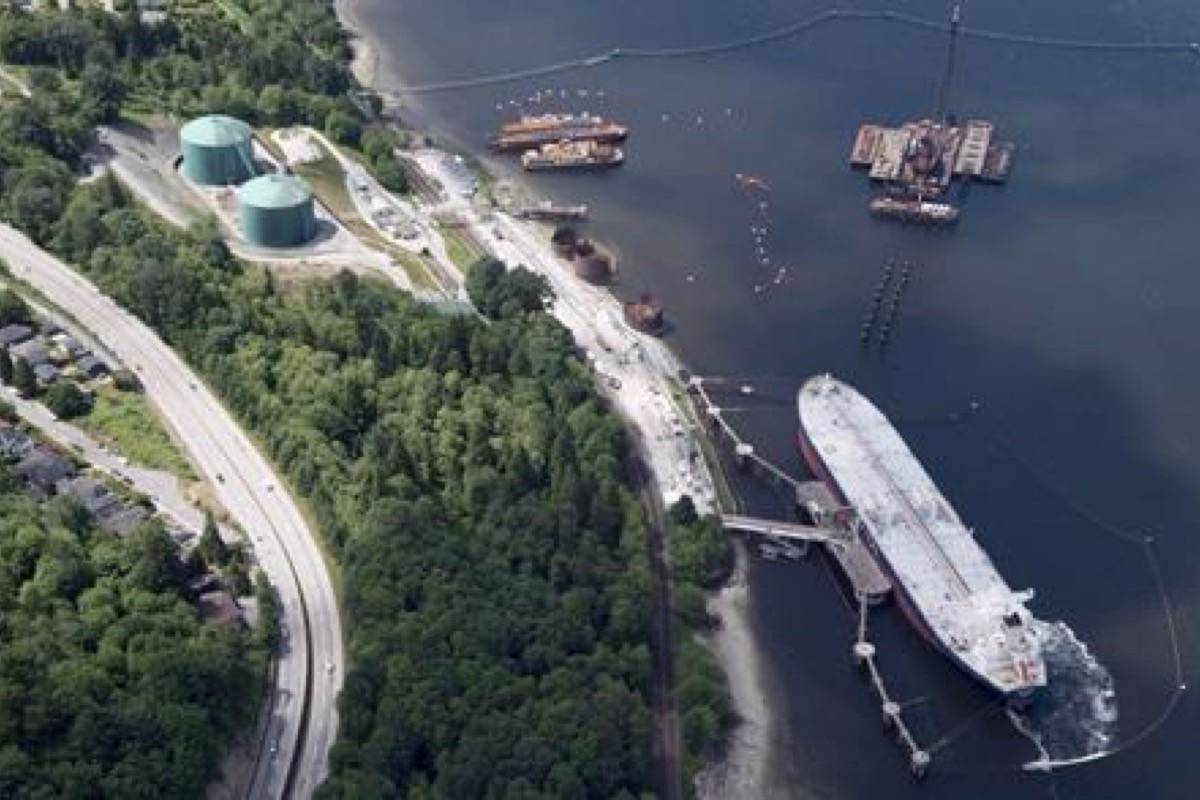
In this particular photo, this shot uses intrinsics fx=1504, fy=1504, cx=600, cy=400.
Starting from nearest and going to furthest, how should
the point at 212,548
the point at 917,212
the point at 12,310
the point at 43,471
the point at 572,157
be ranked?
1. the point at 212,548
2. the point at 43,471
3. the point at 12,310
4. the point at 917,212
5. the point at 572,157

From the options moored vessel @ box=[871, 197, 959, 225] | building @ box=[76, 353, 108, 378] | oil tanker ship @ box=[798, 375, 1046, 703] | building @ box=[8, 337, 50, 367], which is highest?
building @ box=[8, 337, 50, 367]

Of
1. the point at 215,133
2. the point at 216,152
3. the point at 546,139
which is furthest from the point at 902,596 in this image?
the point at 215,133

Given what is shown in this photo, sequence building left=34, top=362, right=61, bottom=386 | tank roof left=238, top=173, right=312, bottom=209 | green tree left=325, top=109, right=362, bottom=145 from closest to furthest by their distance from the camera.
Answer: building left=34, top=362, right=61, bottom=386 < tank roof left=238, top=173, right=312, bottom=209 < green tree left=325, top=109, right=362, bottom=145

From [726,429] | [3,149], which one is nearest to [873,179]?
[726,429]

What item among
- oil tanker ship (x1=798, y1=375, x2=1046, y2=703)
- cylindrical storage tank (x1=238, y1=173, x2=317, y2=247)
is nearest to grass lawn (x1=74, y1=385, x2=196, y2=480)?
cylindrical storage tank (x1=238, y1=173, x2=317, y2=247)

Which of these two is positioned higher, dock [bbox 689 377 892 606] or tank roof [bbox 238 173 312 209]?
tank roof [bbox 238 173 312 209]

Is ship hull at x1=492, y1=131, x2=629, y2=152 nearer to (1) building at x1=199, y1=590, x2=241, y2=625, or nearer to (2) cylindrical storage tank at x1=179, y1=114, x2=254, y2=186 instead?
(2) cylindrical storage tank at x1=179, y1=114, x2=254, y2=186

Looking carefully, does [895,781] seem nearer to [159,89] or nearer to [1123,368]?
[1123,368]

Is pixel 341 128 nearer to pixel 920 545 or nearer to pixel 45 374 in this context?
pixel 45 374
